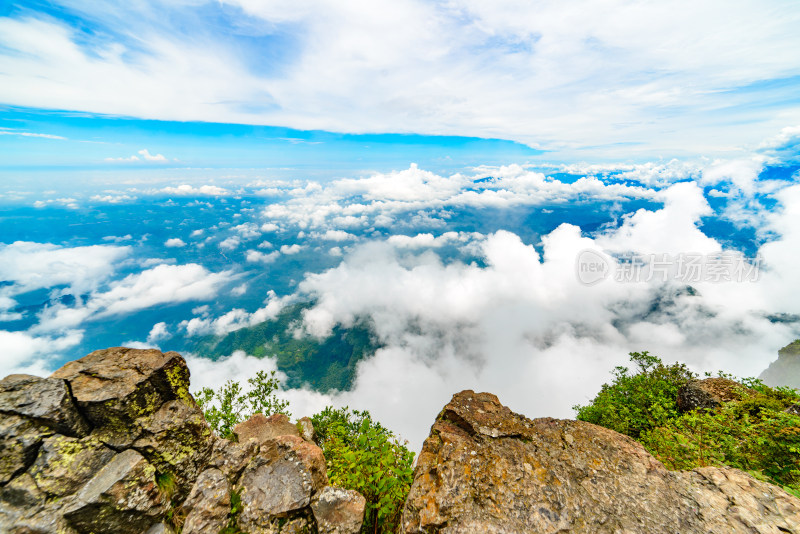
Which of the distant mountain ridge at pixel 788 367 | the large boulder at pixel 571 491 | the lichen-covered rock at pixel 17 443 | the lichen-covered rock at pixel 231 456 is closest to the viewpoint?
the large boulder at pixel 571 491

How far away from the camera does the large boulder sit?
6570mm

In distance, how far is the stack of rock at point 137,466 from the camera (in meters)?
6.80

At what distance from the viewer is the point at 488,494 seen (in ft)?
23.9

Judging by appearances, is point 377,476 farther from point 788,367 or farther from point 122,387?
point 788,367

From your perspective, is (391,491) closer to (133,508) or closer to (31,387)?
(133,508)

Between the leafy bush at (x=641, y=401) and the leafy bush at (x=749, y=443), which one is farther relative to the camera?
the leafy bush at (x=641, y=401)

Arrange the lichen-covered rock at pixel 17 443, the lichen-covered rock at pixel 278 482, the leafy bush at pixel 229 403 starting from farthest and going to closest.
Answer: the leafy bush at pixel 229 403 → the lichen-covered rock at pixel 278 482 → the lichen-covered rock at pixel 17 443

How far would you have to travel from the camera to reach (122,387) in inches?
346

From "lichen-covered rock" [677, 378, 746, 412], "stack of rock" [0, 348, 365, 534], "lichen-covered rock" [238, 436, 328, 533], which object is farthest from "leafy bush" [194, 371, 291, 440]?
"lichen-covered rock" [677, 378, 746, 412]

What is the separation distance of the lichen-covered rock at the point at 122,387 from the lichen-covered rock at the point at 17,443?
3.07 ft

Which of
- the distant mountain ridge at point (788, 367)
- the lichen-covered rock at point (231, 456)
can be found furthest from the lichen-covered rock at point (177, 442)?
the distant mountain ridge at point (788, 367)

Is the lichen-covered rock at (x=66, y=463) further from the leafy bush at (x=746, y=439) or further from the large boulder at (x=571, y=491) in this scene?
the leafy bush at (x=746, y=439)

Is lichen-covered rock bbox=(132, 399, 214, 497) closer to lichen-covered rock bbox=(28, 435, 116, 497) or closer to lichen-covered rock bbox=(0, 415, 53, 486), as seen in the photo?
lichen-covered rock bbox=(28, 435, 116, 497)

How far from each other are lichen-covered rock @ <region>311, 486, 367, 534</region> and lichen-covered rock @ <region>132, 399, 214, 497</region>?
4063mm
